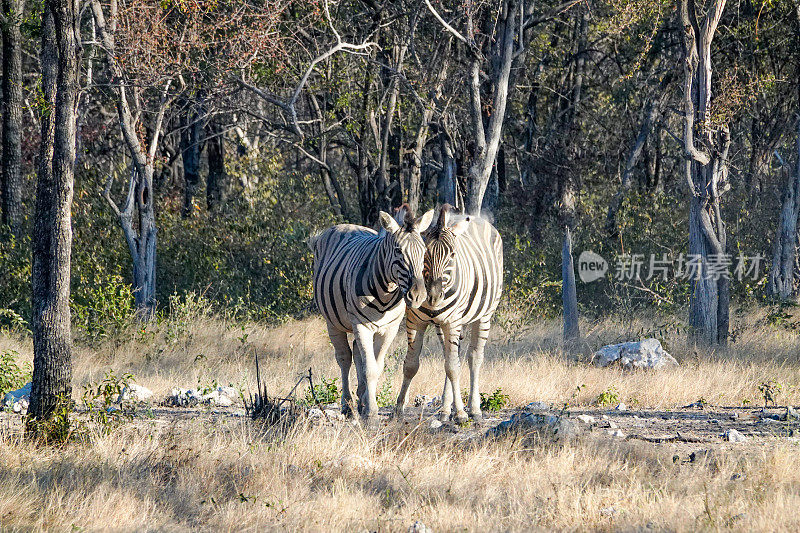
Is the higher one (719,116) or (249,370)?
(719,116)

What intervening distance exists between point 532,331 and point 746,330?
3630 mm

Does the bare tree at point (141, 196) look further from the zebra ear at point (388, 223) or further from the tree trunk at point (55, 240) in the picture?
the zebra ear at point (388, 223)

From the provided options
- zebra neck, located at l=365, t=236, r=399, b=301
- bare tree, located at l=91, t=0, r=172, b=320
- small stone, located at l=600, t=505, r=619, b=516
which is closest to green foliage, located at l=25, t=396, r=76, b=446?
zebra neck, located at l=365, t=236, r=399, b=301

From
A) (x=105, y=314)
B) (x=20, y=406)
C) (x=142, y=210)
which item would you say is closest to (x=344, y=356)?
(x=20, y=406)

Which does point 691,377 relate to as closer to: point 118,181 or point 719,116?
point 719,116

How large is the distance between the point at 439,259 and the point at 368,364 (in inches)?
43.6

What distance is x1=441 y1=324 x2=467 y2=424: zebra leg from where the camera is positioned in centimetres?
823

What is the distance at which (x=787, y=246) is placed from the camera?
16.9 meters

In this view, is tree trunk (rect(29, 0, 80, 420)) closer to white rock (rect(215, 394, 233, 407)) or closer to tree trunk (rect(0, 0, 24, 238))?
white rock (rect(215, 394, 233, 407))

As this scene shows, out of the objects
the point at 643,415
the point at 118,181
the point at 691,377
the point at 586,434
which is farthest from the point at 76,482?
the point at 118,181

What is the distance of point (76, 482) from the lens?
6113 mm

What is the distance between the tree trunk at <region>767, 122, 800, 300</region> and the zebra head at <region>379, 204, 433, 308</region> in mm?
11408

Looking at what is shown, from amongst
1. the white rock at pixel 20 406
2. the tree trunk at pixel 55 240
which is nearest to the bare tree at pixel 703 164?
the tree trunk at pixel 55 240

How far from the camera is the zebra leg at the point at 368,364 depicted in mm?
7641
